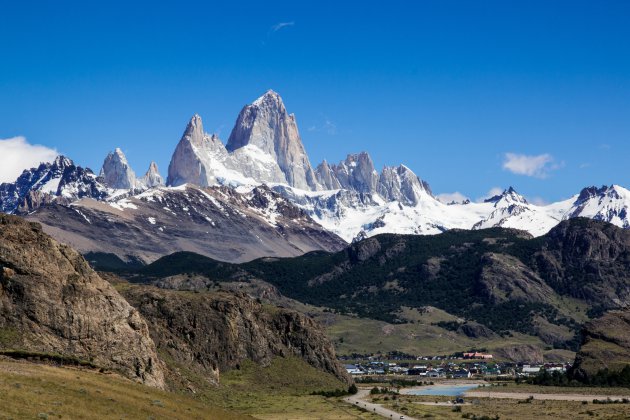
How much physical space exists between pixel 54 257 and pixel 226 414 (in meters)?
49.1

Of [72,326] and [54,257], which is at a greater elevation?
[54,257]

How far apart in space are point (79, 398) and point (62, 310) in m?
54.1

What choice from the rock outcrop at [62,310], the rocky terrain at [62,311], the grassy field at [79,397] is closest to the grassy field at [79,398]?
the grassy field at [79,397]

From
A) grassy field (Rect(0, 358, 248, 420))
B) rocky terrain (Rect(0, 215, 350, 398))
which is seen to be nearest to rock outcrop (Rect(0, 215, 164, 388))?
rocky terrain (Rect(0, 215, 350, 398))

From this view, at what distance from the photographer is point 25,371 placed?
10238 centimetres

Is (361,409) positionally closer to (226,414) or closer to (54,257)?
(54,257)

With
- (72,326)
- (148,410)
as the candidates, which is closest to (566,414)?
(72,326)

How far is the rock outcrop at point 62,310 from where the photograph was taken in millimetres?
141875

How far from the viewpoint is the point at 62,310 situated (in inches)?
5778

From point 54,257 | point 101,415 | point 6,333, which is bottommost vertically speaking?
point 101,415

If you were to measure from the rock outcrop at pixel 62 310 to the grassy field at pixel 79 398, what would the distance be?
24580mm

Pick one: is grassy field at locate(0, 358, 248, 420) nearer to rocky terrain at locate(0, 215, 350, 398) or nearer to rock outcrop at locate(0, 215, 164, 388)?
rocky terrain at locate(0, 215, 350, 398)

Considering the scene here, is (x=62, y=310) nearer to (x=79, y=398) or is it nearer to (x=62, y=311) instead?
(x=62, y=311)

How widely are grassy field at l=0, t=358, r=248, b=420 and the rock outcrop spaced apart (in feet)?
80.6
